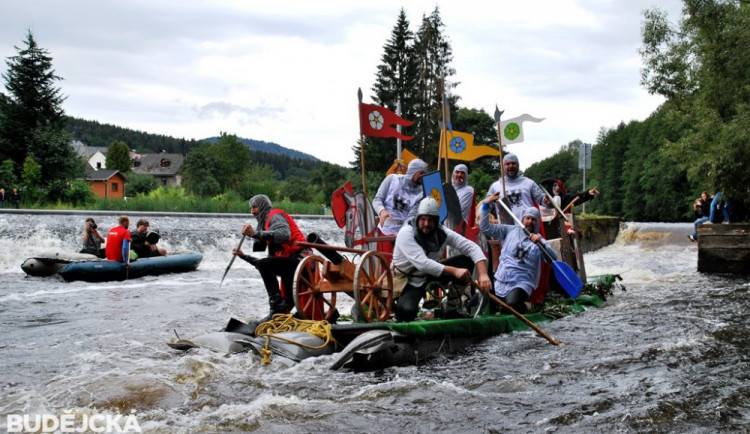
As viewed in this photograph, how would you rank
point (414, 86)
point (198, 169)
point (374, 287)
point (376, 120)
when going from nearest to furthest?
1. point (374, 287)
2. point (376, 120)
3. point (414, 86)
4. point (198, 169)

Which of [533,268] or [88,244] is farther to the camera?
[88,244]

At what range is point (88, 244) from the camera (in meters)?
18.6

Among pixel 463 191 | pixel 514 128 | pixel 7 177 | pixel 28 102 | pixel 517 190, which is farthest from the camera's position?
pixel 28 102

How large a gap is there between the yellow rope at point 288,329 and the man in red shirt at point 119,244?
10.2 meters

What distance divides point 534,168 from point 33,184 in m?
97.3

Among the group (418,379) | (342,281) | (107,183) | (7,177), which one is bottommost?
(418,379)

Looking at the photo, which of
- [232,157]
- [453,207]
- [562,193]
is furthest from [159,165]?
[453,207]

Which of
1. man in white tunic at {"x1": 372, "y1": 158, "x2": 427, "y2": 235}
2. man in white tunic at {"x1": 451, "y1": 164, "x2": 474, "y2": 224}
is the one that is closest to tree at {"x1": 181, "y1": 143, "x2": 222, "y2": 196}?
man in white tunic at {"x1": 451, "y1": 164, "x2": 474, "y2": 224}

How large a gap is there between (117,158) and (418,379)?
378 feet

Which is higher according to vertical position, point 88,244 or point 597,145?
point 597,145

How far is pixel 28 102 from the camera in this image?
128 ft

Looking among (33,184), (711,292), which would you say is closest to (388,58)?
(33,184)

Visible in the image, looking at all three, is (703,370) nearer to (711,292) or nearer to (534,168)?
(711,292)

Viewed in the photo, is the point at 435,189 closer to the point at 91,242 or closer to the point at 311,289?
the point at 311,289
